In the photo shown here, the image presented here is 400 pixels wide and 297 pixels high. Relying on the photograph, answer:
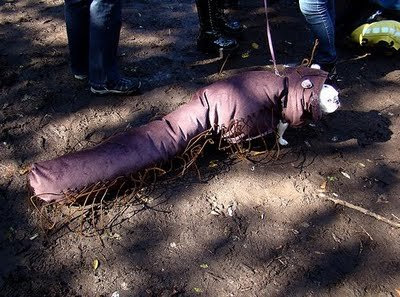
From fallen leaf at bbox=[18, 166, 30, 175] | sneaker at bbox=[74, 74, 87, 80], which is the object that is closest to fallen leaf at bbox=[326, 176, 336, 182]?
fallen leaf at bbox=[18, 166, 30, 175]

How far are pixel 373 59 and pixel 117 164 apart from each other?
2.78m

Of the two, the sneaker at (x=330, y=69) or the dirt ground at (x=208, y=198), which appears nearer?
the dirt ground at (x=208, y=198)

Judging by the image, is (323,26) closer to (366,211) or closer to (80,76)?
(366,211)

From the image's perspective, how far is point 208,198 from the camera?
3168 millimetres

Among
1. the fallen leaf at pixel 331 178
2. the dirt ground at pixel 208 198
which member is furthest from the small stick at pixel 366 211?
the fallen leaf at pixel 331 178

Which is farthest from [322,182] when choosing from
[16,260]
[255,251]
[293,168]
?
[16,260]

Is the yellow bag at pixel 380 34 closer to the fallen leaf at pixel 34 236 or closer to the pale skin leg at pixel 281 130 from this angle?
the pale skin leg at pixel 281 130

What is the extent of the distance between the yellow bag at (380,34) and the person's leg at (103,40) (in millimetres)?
2258

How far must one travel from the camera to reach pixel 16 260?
2.75 m

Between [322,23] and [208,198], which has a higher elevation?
[322,23]

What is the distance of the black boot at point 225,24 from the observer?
172 inches

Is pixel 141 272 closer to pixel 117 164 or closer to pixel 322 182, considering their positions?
pixel 117 164

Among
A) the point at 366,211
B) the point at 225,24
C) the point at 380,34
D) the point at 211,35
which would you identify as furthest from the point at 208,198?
the point at 380,34

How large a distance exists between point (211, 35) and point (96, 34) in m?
1.19
